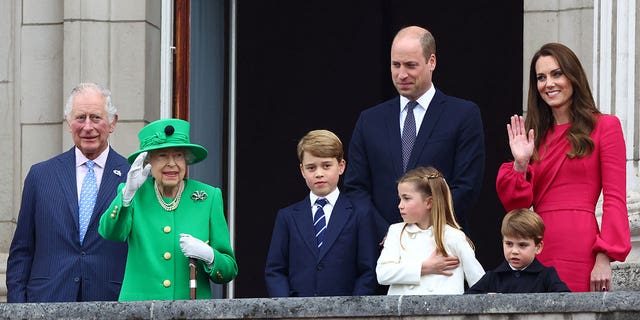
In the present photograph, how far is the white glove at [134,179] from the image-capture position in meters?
8.98

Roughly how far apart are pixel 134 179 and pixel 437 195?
144cm

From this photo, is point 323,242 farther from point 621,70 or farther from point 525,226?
point 621,70

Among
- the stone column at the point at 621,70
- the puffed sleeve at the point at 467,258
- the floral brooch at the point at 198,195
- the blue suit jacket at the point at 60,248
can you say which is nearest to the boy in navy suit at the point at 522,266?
the puffed sleeve at the point at 467,258

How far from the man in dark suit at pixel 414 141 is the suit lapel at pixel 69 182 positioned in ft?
4.49

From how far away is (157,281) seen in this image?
9156 millimetres

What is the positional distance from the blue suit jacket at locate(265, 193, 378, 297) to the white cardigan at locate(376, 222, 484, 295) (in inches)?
9.2

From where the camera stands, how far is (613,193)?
873 cm

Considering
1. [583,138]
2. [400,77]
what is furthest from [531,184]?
[400,77]

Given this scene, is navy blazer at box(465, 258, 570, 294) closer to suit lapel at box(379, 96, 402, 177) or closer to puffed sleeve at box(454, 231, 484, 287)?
puffed sleeve at box(454, 231, 484, 287)

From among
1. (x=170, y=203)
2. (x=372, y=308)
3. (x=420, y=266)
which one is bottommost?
(x=372, y=308)

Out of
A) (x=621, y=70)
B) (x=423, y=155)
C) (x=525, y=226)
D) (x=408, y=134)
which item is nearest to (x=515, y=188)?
(x=525, y=226)

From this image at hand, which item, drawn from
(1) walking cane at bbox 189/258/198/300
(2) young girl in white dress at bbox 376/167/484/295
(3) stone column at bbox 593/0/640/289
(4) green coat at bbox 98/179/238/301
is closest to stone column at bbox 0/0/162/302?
(3) stone column at bbox 593/0/640/289

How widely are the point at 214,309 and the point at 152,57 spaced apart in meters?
4.94

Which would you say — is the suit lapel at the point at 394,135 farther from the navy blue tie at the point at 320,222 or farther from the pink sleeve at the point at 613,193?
the pink sleeve at the point at 613,193
